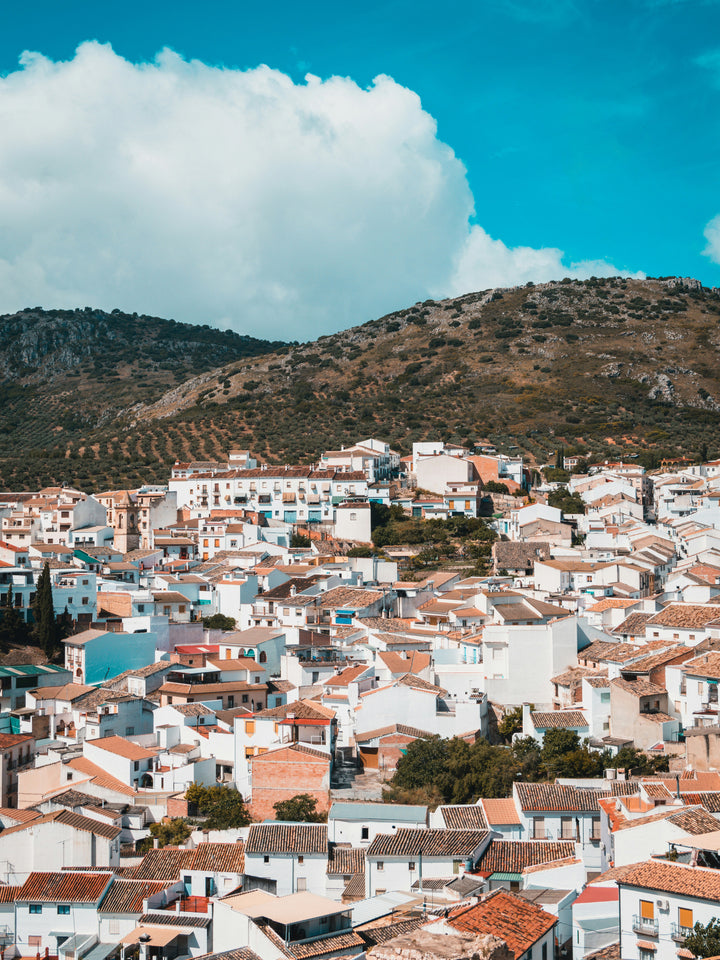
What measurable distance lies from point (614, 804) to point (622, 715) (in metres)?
6.15

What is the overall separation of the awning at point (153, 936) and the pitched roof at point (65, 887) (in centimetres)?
129

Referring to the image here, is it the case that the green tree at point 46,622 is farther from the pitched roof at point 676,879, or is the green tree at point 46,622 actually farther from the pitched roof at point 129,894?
the pitched roof at point 676,879

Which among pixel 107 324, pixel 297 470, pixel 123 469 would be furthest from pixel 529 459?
pixel 107 324

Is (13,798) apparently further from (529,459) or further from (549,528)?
(529,459)

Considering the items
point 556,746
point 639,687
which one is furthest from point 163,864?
point 639,687

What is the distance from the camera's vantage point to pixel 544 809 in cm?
2298

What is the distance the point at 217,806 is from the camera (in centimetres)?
2692

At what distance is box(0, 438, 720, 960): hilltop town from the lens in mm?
19188

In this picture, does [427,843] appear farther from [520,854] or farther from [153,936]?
[153,936]

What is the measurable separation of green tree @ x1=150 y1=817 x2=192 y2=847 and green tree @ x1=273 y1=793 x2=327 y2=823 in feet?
7.23

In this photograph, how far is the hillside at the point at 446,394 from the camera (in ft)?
239

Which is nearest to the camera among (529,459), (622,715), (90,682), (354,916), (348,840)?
(354,916)

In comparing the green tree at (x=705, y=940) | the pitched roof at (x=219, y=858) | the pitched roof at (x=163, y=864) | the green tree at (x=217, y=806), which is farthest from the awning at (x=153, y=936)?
the green tree at (x=705, y=940)

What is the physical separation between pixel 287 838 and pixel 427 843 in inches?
124
